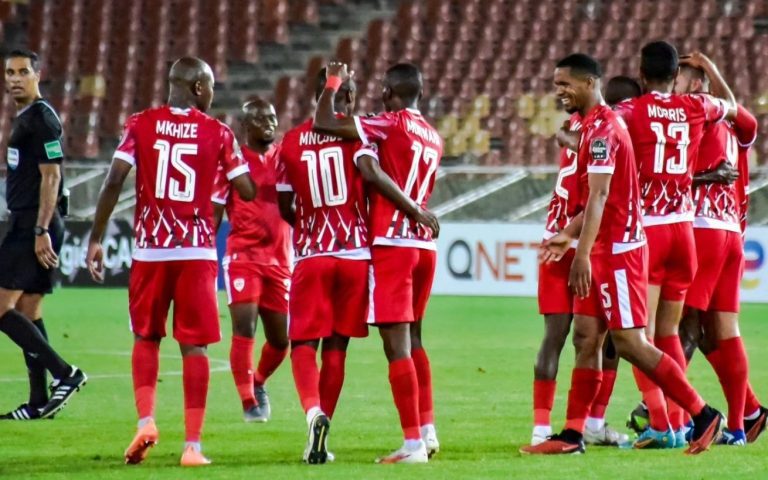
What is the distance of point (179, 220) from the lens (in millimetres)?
7281

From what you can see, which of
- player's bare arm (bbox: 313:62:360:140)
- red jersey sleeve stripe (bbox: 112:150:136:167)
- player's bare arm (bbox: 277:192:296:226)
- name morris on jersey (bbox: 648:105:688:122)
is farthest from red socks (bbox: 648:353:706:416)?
red jersey sleeve stripe (bbox: 112:150:136:167)

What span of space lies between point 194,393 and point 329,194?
117 centimetres

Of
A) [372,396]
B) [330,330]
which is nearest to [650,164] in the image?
[330,330]

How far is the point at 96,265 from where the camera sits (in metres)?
7.35

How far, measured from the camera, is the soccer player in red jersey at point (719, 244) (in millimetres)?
8227

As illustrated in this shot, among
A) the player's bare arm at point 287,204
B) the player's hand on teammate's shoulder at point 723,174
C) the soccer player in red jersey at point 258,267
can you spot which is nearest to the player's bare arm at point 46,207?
the soccer player in red jersey at point 258,267

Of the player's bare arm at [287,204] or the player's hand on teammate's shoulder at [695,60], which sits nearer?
the player's bare arm at [287,204]

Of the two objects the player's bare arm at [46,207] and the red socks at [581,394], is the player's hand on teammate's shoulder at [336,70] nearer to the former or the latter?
the red socks at [581,394]

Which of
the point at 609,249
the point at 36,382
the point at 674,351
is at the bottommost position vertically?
the point at 36,382

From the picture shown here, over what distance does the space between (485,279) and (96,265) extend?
482 inches

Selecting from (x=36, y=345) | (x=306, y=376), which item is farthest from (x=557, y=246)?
(x=36, y=345)

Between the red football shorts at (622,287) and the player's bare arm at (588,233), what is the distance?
0.16 m

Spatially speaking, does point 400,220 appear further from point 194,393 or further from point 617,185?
point 194,393

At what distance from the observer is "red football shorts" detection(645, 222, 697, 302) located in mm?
7879
